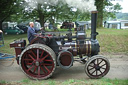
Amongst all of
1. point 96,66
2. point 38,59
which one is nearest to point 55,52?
point 38,59

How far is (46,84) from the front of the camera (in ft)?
12.2

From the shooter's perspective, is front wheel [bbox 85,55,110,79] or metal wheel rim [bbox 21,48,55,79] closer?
front wheel [bbox 85,55,110,79]

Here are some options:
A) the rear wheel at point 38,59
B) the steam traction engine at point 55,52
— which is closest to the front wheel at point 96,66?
the steam traction engine at point 55,52

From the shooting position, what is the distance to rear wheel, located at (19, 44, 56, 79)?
4343mm

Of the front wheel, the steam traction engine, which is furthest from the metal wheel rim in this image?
the front wheel

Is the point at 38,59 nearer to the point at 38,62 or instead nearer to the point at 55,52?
the point at 38,62

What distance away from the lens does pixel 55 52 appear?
479 cm

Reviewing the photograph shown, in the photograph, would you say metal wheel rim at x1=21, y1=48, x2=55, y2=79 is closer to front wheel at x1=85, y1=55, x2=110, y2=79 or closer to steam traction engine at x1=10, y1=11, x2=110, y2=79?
steam traction engine at x1=10, y1=11, x2=110, y2=79

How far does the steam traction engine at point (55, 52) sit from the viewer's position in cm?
438

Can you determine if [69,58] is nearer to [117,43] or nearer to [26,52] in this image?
[26,52]

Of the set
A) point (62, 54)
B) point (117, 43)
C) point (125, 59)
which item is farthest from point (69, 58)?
point (117, 43)

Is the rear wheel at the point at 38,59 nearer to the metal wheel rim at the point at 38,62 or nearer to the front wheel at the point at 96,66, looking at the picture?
the metal wheel rim at the point at 38,62

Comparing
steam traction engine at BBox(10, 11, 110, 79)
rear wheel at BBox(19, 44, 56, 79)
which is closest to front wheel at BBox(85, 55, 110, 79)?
steam traction engine at BBox(10, 11, 110, 79)

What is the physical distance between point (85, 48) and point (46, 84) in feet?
6.01
